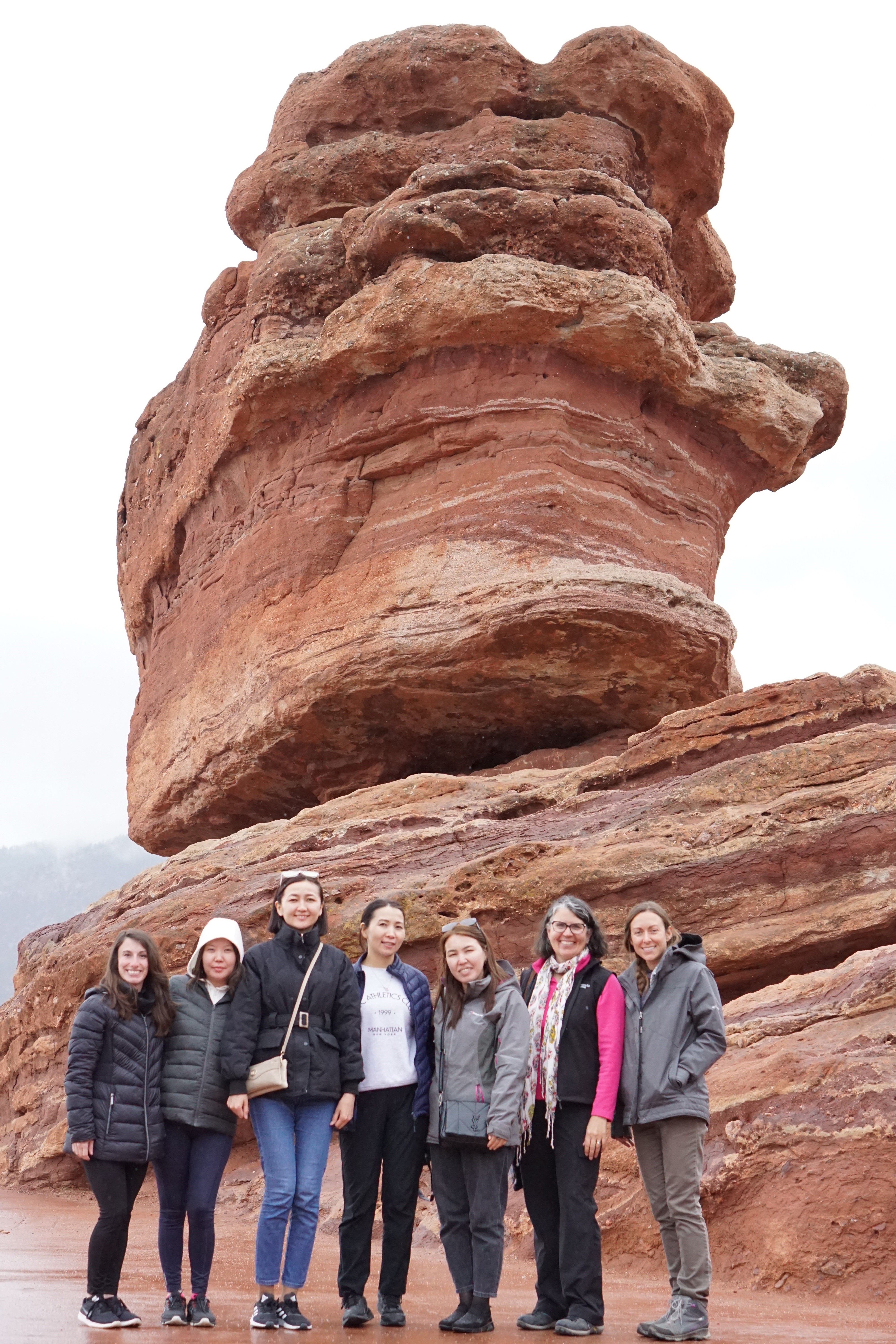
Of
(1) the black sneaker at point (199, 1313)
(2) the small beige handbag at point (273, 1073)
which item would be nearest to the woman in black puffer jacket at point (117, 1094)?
(1) the black sneaker at point (199, 1313)

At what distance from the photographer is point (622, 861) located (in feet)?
36.7

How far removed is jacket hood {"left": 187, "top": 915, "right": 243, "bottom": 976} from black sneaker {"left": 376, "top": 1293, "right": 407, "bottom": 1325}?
1.81 metres

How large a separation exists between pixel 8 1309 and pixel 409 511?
10.9 m

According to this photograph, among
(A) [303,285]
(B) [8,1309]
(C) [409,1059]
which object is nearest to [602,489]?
(A) [303,285]

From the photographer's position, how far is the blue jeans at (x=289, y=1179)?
20.4ft

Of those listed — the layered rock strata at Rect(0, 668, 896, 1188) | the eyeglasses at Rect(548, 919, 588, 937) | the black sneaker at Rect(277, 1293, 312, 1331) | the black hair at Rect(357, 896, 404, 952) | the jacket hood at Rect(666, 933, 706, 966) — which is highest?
the layered rock strata at Rect(0, 668, 896, 1188)

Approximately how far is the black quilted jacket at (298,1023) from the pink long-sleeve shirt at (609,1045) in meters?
1.01

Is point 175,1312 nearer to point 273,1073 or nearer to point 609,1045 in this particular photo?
point 273,1073

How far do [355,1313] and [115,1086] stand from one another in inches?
62.6

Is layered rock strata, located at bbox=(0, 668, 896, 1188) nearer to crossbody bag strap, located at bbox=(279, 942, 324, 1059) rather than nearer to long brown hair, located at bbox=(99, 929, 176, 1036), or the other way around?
crossbody bag strap, located at bbox=(279, 942, 324, 1059)

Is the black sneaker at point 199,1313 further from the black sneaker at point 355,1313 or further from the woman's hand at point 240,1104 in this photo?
the woman's hand at point 240,1104

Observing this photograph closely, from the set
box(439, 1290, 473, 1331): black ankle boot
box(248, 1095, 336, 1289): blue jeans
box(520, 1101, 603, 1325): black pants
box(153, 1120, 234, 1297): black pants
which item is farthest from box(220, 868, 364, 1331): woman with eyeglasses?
box(520, 1101, 603, 1325): black pants

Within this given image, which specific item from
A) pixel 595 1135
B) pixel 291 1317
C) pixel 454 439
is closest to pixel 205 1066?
pixel 291 1317

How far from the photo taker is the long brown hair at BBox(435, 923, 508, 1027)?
666 centimetres
